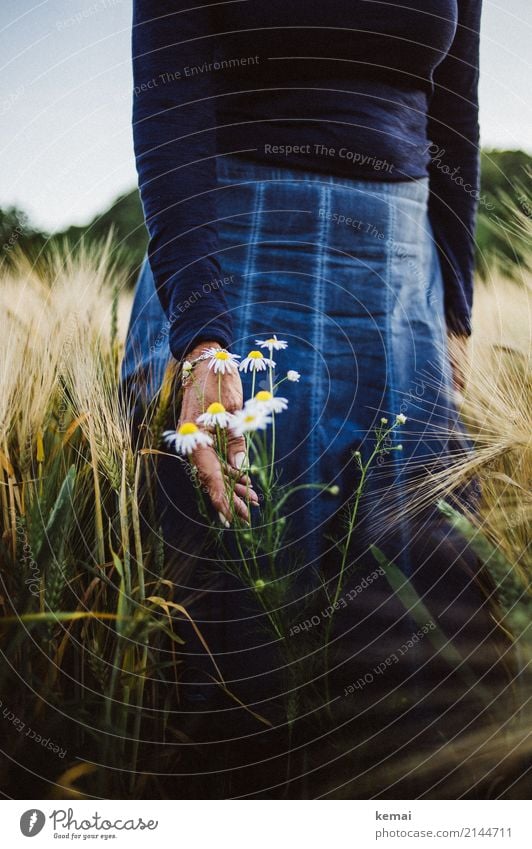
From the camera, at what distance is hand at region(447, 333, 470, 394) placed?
730 millimetres

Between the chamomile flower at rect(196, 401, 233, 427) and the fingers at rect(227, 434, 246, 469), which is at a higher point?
the chamomile flower at rect(196, 401, 233, 427)

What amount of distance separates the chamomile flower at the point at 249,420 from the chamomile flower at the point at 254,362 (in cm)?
5

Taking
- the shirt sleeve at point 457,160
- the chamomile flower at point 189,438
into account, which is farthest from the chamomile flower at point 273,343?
the shirt sleeve at point 457,160

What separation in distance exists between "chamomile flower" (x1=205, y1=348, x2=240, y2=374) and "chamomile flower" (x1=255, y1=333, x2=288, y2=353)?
0.14 ft

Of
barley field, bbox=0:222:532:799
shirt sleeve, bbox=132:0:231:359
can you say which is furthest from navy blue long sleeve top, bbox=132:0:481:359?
barley field, bbox=0:222:532:799

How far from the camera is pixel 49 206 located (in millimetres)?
703

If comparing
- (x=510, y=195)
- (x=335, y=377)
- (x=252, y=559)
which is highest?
(x=510, y=195)

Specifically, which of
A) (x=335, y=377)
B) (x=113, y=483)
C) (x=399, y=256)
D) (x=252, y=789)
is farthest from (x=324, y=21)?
(x=252, y=789)

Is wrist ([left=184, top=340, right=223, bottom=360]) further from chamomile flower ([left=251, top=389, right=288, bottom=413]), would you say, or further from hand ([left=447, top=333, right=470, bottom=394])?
hand ([left=447, top=333, right=470, bottom=394])

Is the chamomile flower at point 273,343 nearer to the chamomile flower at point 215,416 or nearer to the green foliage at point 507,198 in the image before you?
the chamomile flower at point 215,416

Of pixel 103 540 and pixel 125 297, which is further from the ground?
pixel 125 297

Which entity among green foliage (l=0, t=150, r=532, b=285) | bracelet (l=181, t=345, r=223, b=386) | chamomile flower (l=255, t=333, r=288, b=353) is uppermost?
green foliage (l=0, t=150, r=532, b=285)
